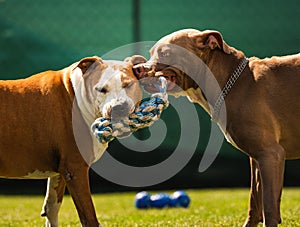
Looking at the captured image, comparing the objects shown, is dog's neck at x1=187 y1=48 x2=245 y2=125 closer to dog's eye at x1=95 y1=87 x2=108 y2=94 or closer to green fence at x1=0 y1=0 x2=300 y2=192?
dog's eye at x1=95 y1=87 x2=108 y2=94

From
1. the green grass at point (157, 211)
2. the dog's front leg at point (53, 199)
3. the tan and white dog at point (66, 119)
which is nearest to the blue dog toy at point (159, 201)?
the green grass at point (157, 211)

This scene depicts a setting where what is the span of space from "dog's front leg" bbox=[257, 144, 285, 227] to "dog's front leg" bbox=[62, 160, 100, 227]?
1209 millimetres

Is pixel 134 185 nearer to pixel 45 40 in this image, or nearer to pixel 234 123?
pixel 45 40

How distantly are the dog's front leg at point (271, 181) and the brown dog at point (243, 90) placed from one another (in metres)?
0.01

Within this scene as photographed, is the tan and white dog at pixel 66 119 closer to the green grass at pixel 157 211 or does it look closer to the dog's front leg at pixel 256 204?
the green grass at pixel 157 211

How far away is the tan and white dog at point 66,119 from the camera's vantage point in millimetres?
4750

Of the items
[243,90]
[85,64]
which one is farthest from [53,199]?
[243,90]

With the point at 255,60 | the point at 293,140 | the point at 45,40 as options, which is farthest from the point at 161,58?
the point at 45,40

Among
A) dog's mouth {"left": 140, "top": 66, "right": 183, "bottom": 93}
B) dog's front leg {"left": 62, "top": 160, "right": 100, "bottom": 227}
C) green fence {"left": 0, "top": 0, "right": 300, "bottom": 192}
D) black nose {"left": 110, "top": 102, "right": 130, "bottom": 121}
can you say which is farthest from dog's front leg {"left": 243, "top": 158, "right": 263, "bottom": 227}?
green fence {"left": 0, "top": 0, "right": 300, "bottom": 192}

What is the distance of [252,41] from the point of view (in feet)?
30.4

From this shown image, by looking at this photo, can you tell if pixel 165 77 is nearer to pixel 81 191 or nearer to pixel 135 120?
pixel 135 120

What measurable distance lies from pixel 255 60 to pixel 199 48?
1.42 feet

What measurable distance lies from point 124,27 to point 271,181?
5.30 metres

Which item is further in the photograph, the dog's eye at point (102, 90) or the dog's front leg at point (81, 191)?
the dog's eye at point (102, 90)
